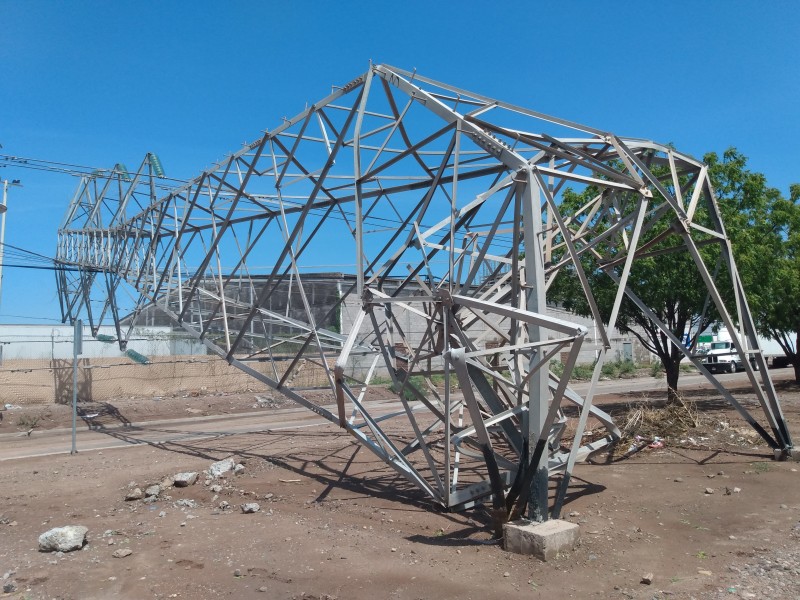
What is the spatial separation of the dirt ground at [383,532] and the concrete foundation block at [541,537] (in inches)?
3.8

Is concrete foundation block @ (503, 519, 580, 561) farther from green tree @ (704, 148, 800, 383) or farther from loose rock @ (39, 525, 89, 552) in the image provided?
green tree @ (704, 148, 800, 383)

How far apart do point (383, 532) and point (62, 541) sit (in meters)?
3.72

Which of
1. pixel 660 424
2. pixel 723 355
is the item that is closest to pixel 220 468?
pixel 660 424

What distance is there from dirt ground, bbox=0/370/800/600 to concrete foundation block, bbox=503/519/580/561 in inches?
3.8

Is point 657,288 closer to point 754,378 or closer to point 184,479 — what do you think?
point 754,378

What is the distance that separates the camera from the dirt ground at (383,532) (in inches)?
257

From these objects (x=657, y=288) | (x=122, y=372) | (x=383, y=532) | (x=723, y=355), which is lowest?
(x=383, y=532)

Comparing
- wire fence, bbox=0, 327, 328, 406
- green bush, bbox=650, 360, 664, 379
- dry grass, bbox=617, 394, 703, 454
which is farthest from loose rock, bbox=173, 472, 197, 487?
green bush, bbox=650, 360, 664, 379

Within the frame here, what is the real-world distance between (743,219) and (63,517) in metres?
17.0

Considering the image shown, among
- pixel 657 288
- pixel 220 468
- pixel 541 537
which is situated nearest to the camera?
pixel 541 537

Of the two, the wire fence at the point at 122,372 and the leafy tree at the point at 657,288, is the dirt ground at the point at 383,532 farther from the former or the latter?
the wire fence at the point at 122,372

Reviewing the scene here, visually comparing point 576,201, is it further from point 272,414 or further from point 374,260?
point 272,414

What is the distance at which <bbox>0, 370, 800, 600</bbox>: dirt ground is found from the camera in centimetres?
654

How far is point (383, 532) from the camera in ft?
28.0
